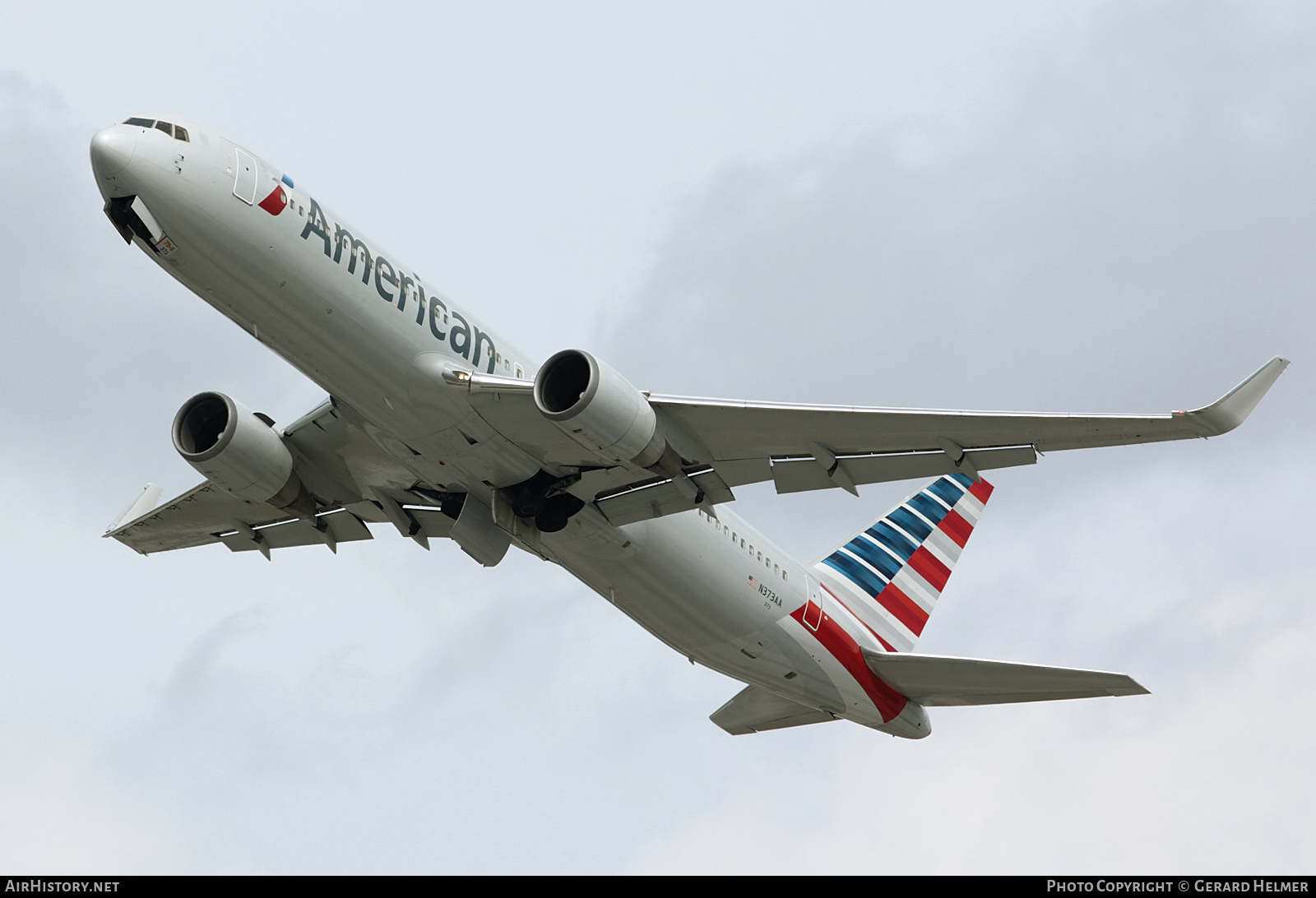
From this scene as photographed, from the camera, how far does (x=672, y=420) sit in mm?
22219

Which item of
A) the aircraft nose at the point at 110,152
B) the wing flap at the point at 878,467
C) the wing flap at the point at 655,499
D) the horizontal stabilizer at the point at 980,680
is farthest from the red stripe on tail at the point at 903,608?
the aircraft nose at the point at 110,152

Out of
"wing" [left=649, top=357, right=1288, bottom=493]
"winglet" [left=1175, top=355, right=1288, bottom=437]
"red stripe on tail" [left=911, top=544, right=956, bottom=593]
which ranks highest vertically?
"red stripe on tail" [left=911, top=544, right=956, bottom=593]

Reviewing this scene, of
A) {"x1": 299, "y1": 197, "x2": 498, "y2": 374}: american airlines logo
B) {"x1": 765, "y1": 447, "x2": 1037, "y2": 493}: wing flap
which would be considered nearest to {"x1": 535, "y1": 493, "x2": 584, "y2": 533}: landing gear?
{"x1": 299, "y1": 197, "x2": 498, "y2": 374}: american airlines logo

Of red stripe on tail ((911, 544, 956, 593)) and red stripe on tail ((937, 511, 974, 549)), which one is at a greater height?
red stripe on tail ((937, 511, 974, 549))

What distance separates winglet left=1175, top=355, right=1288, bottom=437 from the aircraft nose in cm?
1524

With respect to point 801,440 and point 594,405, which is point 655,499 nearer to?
point 801,440

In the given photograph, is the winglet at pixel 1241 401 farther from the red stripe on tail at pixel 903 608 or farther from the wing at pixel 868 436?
the red stripe on tail at pixel 903 608

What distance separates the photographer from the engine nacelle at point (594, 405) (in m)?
20.5

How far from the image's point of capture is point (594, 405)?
2047 centimetres

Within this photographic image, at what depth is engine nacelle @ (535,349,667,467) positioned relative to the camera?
20.5 meters

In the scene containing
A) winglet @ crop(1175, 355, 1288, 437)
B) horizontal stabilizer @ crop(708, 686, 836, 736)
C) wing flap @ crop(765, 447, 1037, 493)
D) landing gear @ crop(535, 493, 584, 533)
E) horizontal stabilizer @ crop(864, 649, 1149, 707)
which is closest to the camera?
winglet @ crop(1175, 355, 1288, 437)

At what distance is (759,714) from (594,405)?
13111 mm

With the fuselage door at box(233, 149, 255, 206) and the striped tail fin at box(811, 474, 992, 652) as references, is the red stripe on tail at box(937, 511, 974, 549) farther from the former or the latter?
the fuselage door at box(233, 149, 255, 206)
